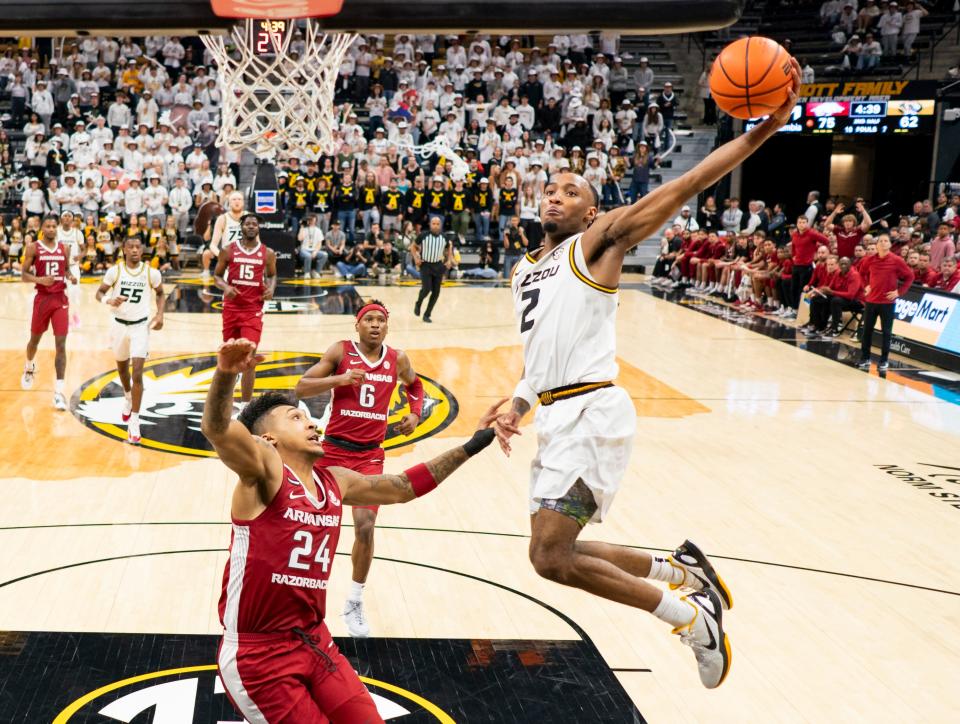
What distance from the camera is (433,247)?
51.2 ft

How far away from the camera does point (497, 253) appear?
22469 mm

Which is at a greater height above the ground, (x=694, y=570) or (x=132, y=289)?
(x=132, y=289)

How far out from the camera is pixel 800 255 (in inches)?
654

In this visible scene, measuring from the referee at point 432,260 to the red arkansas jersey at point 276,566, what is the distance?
1223 cm

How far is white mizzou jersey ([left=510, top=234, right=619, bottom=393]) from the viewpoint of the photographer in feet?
14.0

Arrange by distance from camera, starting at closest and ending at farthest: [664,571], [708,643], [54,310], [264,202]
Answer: [708,643]
[664,571]
[54,310]
[264,202]

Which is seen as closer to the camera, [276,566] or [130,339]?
[276,566]

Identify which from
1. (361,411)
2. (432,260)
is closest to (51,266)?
(361,411)

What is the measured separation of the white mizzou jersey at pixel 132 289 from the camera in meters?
9.06

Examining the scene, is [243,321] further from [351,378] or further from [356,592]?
[356,592]

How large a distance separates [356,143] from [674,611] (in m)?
19.3

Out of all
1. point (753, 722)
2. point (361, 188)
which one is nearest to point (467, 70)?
point (361, 188)

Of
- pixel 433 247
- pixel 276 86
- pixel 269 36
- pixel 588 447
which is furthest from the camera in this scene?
pixel 433 247

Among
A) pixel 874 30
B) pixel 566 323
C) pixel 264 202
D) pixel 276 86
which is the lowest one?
pixel 566 323
